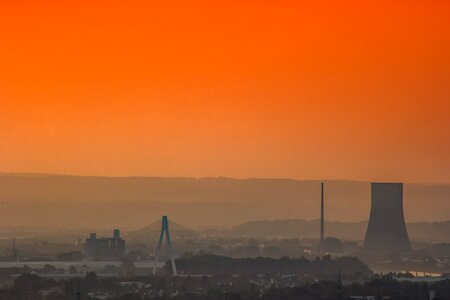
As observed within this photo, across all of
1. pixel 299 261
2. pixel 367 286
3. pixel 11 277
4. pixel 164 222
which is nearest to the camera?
pixel 367 286

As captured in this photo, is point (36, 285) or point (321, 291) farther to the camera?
point (36, 285)

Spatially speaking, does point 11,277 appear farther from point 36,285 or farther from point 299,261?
point 299,261

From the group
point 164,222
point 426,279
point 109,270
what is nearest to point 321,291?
point 426,279

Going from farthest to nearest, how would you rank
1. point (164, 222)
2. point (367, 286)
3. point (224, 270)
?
point (164, 222)
point (224, 270)
point (367, 286)

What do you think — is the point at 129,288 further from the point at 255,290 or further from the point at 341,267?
the point at 341,267

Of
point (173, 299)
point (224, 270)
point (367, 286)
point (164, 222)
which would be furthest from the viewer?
point (164, 222)

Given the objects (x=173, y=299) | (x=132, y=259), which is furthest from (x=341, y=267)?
(x=173, y=299)
